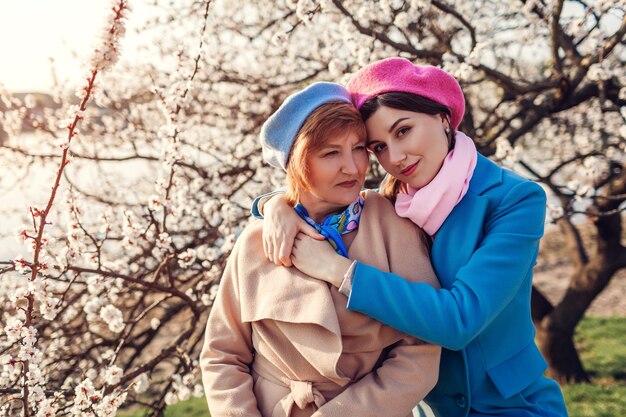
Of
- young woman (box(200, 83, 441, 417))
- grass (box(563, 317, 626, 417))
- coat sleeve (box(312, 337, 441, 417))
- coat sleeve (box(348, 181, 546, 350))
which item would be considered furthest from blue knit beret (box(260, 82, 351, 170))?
grass (box(563, 317, 626, 417))

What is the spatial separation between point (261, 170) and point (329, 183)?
86.4 inches

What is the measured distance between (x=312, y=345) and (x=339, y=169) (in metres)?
0.44

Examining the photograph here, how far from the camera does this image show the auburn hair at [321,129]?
1496 mm

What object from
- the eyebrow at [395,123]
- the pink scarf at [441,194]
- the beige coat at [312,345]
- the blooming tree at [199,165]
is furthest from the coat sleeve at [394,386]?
the blooming tree at [199,165]

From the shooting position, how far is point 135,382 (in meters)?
2.46

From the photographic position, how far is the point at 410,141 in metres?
1.57

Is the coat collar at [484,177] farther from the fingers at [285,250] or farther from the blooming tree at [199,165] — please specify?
the blooming tree at [199,165]

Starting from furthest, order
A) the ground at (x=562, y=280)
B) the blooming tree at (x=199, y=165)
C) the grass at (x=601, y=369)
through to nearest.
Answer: the ground at (x=562, y=280) → the grass at (x=601, y=369) → the blooming tree at (x=199, y=165)

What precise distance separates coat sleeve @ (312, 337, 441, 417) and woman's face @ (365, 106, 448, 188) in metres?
0.44

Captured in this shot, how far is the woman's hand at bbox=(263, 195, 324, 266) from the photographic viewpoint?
5.02 ft

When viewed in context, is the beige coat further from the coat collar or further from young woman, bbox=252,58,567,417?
the coat collar

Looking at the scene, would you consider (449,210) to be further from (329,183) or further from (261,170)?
(261,170)

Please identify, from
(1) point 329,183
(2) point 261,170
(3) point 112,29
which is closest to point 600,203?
(2) point 261,170

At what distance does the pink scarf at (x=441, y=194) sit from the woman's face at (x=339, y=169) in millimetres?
148
